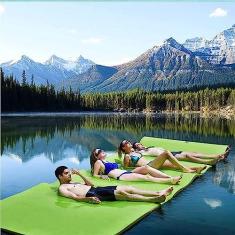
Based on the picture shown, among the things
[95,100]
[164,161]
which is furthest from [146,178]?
[95,100]

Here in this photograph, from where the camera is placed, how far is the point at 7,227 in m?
8.88

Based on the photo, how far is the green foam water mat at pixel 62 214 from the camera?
8.62 metres

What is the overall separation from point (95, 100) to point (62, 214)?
133786 millimetres

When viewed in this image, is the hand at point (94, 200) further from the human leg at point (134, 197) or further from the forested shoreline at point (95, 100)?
the forested shoreline at point (95, 100)

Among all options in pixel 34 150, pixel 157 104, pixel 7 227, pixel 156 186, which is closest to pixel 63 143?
pixel 34 150

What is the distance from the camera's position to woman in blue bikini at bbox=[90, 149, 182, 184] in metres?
12.5

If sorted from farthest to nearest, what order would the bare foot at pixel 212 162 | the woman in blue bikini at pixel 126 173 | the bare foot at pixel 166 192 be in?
the bare foot at pixel 212 162
the woman in blue bikini at pixel 126 173
the bare foot at pixel 166 192

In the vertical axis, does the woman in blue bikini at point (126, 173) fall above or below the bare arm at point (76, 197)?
above

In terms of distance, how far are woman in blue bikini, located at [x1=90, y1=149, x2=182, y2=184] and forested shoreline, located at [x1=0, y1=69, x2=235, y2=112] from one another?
85322 millimetres

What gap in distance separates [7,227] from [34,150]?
46.1ft

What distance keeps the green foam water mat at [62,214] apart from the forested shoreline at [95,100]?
87667mm

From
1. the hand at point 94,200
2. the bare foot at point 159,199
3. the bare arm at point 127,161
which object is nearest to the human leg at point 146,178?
the bare foot at point 159,199

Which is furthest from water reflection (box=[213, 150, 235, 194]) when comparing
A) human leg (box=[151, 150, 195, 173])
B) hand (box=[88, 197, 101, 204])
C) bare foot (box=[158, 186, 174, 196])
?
hand (box=[88, 197, 101, 204])

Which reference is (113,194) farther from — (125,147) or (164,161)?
(125,147)
